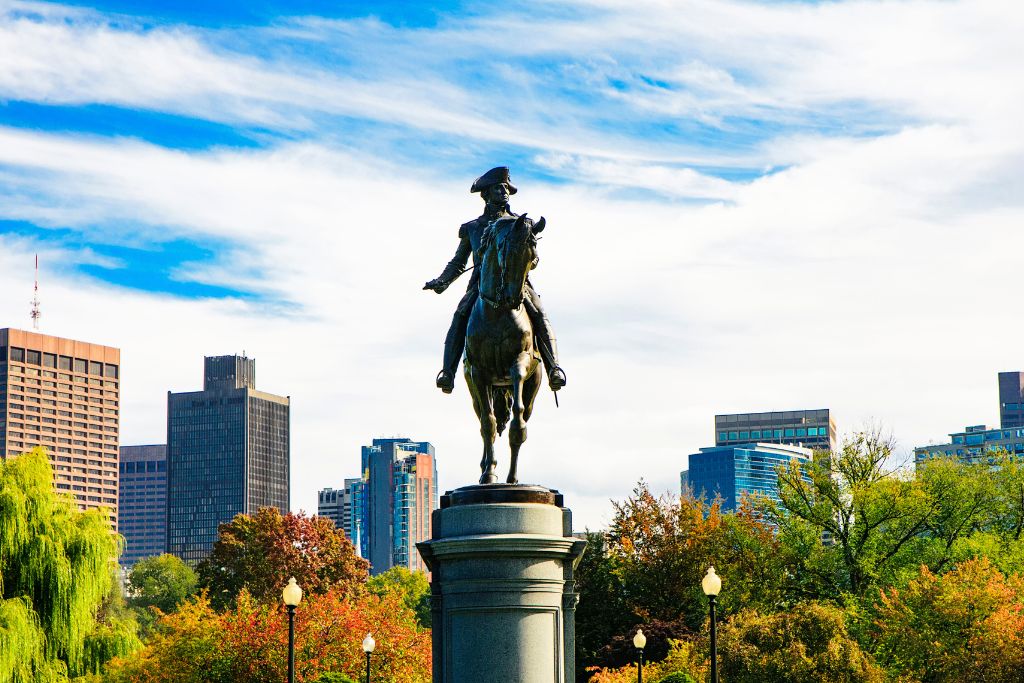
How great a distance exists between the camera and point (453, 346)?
18609 millimetres

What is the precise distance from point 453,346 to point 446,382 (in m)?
0.49

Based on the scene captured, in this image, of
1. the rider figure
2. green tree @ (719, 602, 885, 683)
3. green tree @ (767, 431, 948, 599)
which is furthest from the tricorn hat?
green tree @ (767, 431, 948, 599)

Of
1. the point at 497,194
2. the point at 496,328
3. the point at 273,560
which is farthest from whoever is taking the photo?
the point at 273,560

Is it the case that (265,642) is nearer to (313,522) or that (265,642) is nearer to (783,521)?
(783,521)

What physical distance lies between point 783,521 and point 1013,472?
30.4ft

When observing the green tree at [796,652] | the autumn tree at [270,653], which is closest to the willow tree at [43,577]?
the autumn tree at [270,653]

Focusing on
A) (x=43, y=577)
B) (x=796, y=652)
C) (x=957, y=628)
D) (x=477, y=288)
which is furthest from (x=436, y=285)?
(x=43, y=577)

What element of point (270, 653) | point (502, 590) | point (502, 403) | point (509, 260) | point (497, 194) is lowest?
point (270, 653)

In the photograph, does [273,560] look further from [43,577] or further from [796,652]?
[796,652]

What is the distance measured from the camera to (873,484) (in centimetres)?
5084

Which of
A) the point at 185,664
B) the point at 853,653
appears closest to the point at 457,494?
the point at 853,653

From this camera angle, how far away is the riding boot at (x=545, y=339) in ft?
60.4

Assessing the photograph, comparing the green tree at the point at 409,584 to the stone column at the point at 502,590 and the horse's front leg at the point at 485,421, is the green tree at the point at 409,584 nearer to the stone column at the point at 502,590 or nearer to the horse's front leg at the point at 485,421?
the horse's front leg at the point at 485,421

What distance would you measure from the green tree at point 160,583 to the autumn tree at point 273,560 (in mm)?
44955
